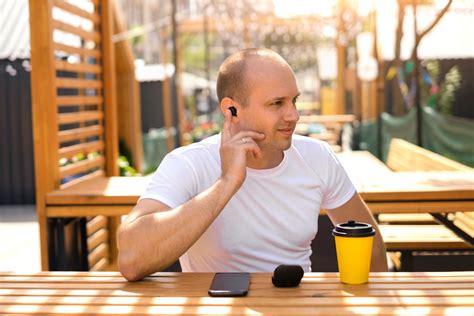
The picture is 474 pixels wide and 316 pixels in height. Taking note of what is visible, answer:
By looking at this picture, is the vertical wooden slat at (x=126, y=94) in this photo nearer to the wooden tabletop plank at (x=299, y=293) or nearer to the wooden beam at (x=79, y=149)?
the wooden beam at (x=79, y=149)

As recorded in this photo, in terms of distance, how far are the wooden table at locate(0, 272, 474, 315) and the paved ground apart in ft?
15.6

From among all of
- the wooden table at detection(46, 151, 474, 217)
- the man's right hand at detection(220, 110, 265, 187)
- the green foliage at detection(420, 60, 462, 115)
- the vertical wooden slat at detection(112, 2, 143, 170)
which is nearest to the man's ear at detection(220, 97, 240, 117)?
the man's right hand at detection(220, 110, 265, 187)

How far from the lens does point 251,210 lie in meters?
2.88

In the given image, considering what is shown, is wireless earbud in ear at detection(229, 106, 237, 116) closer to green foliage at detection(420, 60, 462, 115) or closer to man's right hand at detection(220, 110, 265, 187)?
man's right hand at detection(220, 110, 265, 187)

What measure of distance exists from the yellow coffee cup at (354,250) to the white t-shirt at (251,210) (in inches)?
20.5

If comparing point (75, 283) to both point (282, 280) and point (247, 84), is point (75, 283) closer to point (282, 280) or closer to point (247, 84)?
point (282, 280)

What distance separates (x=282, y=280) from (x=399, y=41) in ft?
48.0

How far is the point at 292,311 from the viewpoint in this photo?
2.10 meters

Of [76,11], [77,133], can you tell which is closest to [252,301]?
[77,133]

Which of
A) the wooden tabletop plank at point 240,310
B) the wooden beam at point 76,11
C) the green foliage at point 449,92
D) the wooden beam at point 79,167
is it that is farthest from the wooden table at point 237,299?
the green foliage at point 449,92

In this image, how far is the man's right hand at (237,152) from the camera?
2.65 m

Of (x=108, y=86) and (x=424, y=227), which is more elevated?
(x=108, y=86)

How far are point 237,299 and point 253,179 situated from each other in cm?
75

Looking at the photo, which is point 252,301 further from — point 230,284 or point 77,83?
point 77,83
